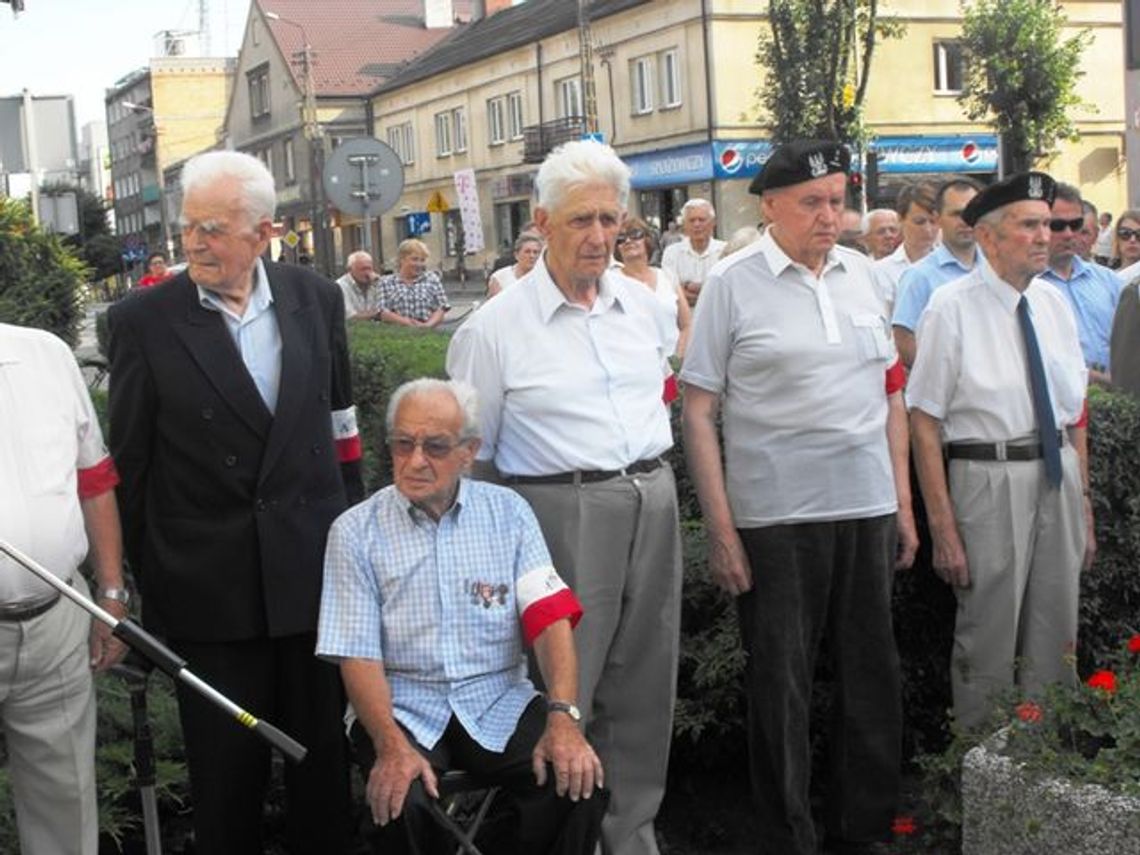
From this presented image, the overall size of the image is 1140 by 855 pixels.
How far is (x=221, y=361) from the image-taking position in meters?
4.25

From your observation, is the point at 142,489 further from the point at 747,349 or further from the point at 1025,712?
the point at 1025,712

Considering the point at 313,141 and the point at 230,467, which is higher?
the point at 313,141

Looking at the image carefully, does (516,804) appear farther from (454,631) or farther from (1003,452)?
(1003,452)

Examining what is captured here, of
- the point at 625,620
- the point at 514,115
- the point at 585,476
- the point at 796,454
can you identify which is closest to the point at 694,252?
the point at 796,454

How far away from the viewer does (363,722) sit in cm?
418

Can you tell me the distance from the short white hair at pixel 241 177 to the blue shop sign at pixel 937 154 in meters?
44.2

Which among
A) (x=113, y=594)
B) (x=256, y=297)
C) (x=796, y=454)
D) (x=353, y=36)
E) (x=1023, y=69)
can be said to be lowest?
(x=113, y=594)

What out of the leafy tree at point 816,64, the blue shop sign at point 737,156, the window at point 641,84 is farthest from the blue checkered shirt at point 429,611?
the window at point 641,84

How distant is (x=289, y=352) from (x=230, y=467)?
0.33m

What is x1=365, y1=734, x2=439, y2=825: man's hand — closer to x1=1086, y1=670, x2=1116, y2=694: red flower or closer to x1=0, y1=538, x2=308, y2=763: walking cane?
x1=0, y1=538, x2=308, y2=763: walking cane

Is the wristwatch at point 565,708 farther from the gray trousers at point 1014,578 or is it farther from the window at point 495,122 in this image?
the window at point 495,122

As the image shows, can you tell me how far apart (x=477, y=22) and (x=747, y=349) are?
66.1 meters

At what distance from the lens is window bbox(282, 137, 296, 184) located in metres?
77.4

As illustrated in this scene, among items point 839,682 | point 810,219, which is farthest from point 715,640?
point 810,219
